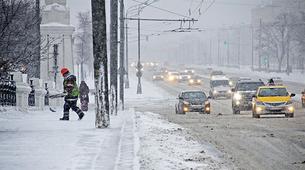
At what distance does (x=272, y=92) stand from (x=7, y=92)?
40.2 feet

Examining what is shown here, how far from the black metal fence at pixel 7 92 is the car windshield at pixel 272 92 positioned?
11.3 metres

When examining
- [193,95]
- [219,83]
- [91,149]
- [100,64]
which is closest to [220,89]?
[219,83]

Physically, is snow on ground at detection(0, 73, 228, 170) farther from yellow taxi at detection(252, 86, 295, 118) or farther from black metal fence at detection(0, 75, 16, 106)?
yellow taxi at detection(252, 86, 295, 118)

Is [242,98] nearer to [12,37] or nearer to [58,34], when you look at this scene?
[12,37]

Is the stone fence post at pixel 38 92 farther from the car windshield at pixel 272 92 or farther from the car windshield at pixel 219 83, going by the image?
the car windshield at pixel 219 83

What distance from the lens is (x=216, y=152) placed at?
51.3 feet

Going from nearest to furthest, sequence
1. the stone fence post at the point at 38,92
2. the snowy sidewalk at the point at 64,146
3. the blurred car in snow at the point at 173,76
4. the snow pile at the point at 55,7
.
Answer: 1. the snowy sidewalk at the point at 64,146
2. the stone fence post at the point at 38,92
3. the snow pile at the point at 55,7
4. the blurred car in snow at the point at 173,76

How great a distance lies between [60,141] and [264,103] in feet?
52.3

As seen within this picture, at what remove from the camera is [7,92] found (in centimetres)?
2539

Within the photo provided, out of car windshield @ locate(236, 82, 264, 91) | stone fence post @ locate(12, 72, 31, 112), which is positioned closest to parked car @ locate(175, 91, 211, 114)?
car windshield @ locate(236, 82, 264, 91)

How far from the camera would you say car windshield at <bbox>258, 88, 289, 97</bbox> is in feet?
98.1

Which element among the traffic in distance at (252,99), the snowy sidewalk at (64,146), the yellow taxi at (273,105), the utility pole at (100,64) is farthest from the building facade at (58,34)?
the utility pole at (100,64)

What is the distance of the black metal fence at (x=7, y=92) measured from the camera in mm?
24844

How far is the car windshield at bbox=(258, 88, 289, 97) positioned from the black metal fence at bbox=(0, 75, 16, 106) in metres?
11.3
